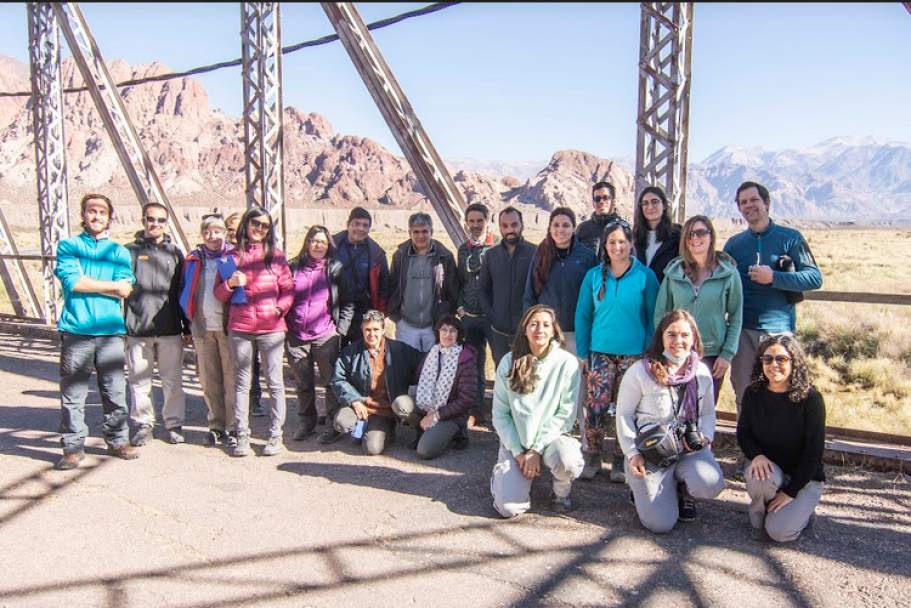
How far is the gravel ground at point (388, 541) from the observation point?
3.34 metres

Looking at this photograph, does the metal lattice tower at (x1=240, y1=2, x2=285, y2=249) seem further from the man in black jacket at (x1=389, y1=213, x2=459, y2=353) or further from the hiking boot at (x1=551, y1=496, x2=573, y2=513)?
the hiking boot at (x1=551, y1=496, x2=573, y2=513)

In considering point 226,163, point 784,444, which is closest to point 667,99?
point 784,444

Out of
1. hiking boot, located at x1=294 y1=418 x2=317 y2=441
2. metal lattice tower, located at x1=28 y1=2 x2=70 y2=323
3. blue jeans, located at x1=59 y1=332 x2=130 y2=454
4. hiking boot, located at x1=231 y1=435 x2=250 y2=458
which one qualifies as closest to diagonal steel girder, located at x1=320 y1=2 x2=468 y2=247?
hiking boot, located at x1=294 y1=418 x2=317 y2=441

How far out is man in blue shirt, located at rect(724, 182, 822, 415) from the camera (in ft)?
15.1

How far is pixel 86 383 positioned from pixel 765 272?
16.1 feet

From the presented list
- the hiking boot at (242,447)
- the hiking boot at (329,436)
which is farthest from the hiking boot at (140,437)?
the hiking boot at (329,436)

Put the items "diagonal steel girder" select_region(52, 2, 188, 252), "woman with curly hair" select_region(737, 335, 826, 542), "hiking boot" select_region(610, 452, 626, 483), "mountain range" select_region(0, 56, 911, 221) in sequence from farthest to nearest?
1. "mountain range" select_region(0, 56, 911, 221)
2. "diagonal steel girder" select_region(52, 2, 188, 252)
3. "hiking boot" select_region(610, 452, 626, 483)
4. "woman with curly hair" select_region(737, 335, 826, 542)

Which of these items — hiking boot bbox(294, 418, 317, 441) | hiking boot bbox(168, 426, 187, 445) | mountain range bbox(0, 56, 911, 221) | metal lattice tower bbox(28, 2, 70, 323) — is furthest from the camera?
mountain range bbox(0, 56, 911, 221)

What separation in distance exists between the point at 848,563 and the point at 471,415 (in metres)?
3.11

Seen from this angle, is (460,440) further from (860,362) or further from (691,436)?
(860,362)

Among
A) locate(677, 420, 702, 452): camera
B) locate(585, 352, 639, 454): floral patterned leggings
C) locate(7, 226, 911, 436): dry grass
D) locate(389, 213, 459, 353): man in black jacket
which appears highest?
locate(389, 213, 459, 353): man in black jacket

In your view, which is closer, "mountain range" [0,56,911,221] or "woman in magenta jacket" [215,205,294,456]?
"woman in magenta jacket" [215,205,294,456]

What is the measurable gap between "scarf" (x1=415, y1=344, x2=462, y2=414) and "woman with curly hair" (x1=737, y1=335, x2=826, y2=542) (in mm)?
2233

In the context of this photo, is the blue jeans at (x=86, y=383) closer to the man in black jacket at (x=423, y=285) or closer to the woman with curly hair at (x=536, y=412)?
the man in black jacket at (x=423, y=285)
